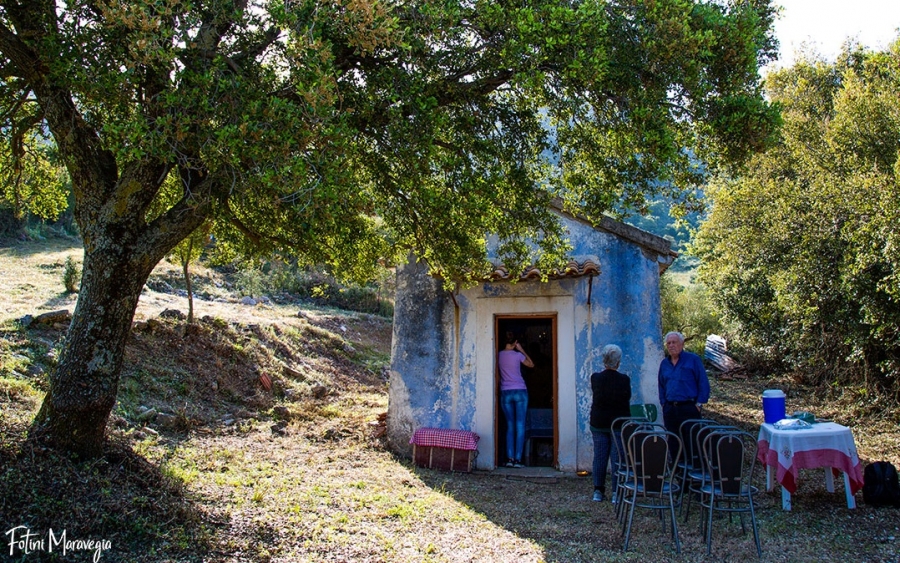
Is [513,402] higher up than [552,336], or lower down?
lower down

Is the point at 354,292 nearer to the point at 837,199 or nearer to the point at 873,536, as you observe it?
the point at 837,199

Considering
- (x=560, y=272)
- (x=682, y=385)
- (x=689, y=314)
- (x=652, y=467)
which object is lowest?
(x=652, y=467)

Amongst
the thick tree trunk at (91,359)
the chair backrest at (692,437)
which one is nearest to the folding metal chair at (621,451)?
the chair backrest at (692,437)

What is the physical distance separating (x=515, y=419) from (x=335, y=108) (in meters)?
5.71

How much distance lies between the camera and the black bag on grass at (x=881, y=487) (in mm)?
6801

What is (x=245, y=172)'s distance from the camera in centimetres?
519

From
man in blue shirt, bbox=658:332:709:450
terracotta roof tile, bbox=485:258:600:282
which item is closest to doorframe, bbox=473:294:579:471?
terracotta roof tile, bbox=485:258:600:282

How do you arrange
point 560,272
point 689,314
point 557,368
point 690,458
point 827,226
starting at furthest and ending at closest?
point 689,314 → point 827,226 → point 557,368 → point 560,272 → point 690,458

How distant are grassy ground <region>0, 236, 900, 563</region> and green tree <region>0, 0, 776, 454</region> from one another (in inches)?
38.1

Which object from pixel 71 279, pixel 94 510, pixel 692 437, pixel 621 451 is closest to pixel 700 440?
pixel 692 437

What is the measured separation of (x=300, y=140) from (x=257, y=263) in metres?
4.32

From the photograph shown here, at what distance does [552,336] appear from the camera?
9.82 metres

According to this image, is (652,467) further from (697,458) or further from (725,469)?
(697,458)

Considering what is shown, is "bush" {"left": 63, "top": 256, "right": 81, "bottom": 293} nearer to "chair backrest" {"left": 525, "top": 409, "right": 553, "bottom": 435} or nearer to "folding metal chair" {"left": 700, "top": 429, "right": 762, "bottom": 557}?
"chair backrest" {"left": 525, "top": 409, "right": 553, "bottom": 435}
